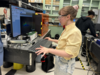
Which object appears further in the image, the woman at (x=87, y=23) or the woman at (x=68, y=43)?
the woman at (x=87, y=23)

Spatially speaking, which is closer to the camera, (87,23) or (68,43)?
(68,43)

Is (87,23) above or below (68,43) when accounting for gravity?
above

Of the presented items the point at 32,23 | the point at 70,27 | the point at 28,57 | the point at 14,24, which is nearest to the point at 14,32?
the point at 14,24

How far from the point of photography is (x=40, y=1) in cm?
397

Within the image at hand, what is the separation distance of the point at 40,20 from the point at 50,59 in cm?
91

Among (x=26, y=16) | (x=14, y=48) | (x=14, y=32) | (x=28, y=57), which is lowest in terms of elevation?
(x=28, y=57)

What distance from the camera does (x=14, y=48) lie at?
111cm

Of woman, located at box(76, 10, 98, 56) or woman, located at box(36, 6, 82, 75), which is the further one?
woman, located at box(76, 10, 98, 56)

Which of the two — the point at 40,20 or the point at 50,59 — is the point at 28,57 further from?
the point at 40,20

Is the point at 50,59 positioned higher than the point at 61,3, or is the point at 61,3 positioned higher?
the point at 61,3

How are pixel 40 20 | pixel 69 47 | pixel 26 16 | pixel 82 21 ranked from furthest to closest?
1. pixel 82 21
2. pixel 40 20
3. pixel 26 16
4. pixel 69 47

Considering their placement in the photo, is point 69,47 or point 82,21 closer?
point 69,47

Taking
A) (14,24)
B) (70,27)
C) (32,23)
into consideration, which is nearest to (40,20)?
(32,23)

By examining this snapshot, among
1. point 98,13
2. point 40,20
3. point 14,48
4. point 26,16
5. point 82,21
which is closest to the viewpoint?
point 14,48
